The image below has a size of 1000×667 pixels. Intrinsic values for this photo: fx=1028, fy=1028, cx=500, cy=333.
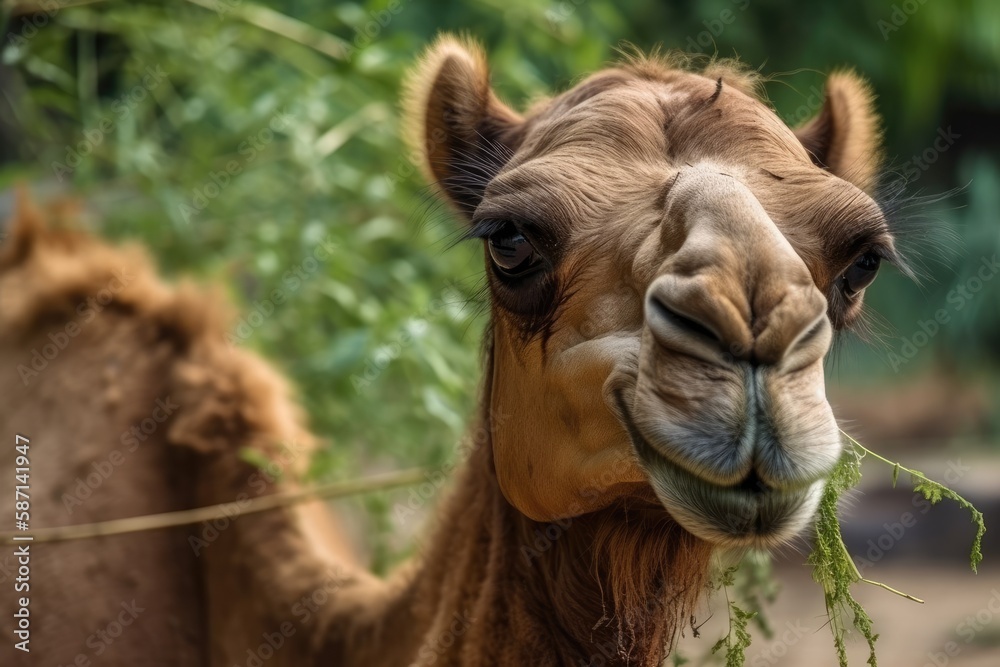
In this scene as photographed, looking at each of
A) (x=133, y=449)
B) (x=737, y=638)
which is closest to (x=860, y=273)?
(x=737, y=638)

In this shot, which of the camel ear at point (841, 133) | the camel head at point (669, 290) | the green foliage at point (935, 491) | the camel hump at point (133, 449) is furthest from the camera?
the camel hump at point (133, 449)

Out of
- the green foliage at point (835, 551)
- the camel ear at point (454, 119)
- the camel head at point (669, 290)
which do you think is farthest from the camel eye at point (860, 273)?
the camel ear at point (454, 119)

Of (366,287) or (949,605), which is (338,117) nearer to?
(366,287)

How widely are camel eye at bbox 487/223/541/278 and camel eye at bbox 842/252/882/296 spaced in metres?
0.72

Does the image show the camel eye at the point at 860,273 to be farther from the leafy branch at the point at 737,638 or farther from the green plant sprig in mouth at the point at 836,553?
the leafy branch at the point at 737,638

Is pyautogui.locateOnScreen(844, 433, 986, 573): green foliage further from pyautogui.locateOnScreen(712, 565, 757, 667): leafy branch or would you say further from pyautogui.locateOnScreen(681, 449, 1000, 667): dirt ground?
pyautogui.locateOnScreen(681, 449, 1000, 667): dirt ground

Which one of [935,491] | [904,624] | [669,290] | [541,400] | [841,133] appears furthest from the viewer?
[904,624]

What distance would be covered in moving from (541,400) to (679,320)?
1.94ft

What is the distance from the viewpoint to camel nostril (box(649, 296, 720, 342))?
1852 mm

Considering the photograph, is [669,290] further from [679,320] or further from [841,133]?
[841,133]

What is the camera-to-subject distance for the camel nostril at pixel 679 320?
6.07ft

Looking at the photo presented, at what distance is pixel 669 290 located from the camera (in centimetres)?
187

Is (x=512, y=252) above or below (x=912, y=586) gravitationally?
above

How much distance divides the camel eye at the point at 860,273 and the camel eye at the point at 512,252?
0.72 m
